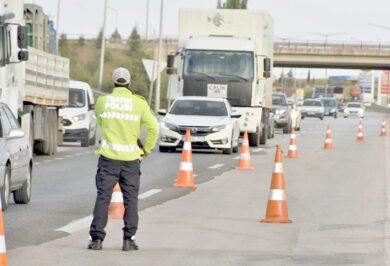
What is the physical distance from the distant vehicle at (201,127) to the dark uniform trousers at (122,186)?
66.4ft

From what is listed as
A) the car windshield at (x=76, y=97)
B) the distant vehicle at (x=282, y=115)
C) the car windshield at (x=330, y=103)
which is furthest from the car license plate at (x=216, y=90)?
the car windshield at (x=330, y=103)

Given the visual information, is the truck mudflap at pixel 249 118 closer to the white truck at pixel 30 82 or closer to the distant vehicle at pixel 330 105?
the white truck at pixel 30 82

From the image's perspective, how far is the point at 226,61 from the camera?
37.6 metres

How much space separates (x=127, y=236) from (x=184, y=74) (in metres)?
25.5

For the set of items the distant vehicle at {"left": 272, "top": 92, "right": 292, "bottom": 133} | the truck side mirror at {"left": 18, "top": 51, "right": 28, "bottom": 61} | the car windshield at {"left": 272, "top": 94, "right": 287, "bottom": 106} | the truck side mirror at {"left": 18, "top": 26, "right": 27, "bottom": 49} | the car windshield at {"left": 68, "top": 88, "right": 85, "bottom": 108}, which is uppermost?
the truck side mirror at {"left": 18, "top": 26, "right": 27, "bottom": 49}

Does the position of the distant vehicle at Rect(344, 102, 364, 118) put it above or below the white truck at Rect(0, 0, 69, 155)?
below

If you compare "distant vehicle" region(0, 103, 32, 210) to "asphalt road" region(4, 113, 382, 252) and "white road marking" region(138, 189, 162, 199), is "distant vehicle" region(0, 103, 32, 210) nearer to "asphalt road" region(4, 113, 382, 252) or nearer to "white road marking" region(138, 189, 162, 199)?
"asphalt road" region(4, 113, 382, 252)

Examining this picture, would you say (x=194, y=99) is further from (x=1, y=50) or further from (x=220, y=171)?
(x=1, y=50)

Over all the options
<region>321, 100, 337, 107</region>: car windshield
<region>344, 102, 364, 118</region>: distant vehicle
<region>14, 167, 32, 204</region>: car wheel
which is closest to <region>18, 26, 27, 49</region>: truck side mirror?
<region>14, 167, 32, 204</region>: car wheel

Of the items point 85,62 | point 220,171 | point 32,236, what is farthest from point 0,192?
point 85,62

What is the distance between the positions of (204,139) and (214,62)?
513cm

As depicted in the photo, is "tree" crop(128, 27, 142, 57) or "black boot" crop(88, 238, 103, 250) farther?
"tree" crop(128, 27, 142, 57)

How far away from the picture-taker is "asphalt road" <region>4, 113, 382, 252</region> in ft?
47.2

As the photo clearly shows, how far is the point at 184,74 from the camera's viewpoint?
37.5m
